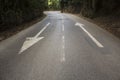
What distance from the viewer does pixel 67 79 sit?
20.5 feet

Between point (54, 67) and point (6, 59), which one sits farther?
point (6, 59)

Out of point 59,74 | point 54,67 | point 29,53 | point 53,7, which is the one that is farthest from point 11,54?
point 53,7

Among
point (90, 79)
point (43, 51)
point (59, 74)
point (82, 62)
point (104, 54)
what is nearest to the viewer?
point (90, 79)

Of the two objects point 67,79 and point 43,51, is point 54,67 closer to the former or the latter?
point 67,79

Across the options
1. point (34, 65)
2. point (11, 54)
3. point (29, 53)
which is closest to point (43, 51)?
point (29, 53)

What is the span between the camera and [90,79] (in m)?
6.23

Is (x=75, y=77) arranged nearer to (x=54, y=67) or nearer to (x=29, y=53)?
(x=54, y=67)

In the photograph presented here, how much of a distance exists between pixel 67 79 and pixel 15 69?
6.89ft

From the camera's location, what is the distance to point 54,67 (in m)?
7.56

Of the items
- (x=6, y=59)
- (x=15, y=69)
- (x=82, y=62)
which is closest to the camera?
(x=15, y=69)

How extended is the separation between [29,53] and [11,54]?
2.68 feet

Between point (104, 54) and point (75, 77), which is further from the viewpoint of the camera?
point (104, 54)

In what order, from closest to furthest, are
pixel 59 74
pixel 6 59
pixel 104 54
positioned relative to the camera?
1. pixel 59 74
2. pixel 6 59
3. pixel 104 54

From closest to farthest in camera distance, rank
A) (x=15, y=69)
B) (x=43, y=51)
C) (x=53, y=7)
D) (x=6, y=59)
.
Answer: (x=15, y=69) → (x=6, y=59) → (x=43, y=51) → (x=53, y=7)
